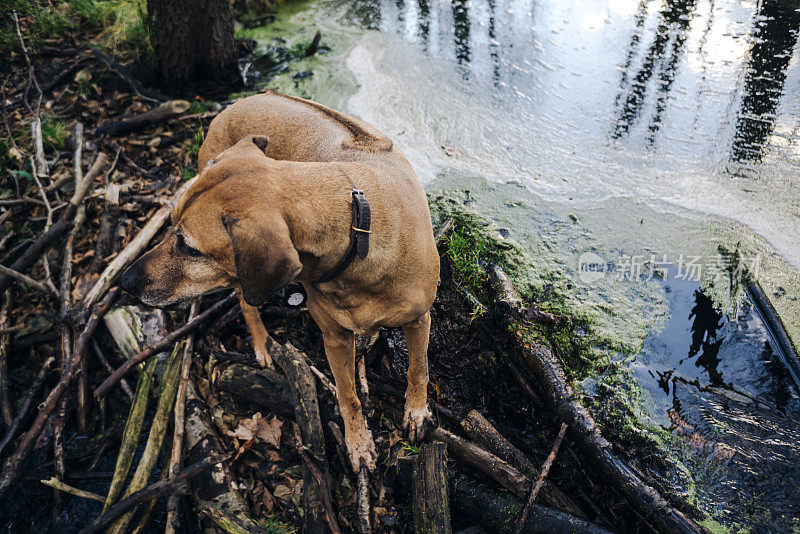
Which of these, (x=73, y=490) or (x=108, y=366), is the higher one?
(x=108, y=366)

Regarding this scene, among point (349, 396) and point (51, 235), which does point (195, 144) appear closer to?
point (51, 235)

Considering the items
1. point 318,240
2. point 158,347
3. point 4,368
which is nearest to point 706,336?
point 318,240

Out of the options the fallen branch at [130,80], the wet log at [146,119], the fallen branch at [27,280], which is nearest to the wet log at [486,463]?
the fallen branch at [27,280]

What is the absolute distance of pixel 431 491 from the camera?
8.53ft

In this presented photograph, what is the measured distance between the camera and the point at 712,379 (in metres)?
3.28

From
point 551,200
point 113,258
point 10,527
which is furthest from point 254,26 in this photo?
point 10,527

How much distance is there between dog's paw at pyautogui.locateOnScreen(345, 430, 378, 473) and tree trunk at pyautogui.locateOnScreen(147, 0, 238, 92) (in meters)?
4.85

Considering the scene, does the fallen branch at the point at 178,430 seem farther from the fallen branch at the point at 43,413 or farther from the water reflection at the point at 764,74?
the water reflection at the point at 764,74

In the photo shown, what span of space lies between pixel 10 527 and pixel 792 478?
4555 mm

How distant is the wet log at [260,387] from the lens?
10.3ft

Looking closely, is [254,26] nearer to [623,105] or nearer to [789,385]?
[623,105]

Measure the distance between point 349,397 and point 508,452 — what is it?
3.16 feet

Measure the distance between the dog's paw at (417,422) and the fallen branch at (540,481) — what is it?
0.71 metres

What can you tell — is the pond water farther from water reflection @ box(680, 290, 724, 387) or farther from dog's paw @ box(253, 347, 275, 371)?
dog's paw @ box(253, 347, 275, 371)
